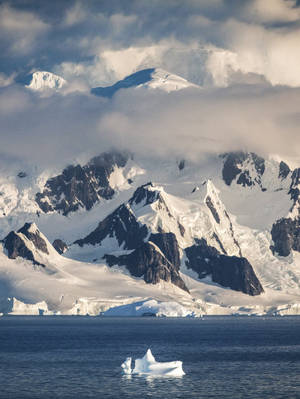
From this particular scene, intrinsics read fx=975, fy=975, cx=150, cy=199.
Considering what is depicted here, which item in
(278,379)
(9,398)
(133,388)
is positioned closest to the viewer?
(9,398)

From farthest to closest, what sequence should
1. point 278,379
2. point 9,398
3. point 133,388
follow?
point 278,379, point 133,388, point 9,398

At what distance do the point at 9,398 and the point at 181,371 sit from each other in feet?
144

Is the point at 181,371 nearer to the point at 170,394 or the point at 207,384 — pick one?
the point at 207,384

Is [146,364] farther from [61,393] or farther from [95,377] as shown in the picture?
[61,393]

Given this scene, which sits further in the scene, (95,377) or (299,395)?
(95,377)

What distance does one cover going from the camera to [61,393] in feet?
563

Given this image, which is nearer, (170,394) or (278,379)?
(170,394)

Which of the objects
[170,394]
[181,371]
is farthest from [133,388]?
[181,371]

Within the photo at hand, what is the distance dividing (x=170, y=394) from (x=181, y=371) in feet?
88.3

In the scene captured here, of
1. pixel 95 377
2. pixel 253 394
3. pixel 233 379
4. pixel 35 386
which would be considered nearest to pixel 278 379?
pixel 233 379

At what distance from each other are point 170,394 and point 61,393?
1918 cm

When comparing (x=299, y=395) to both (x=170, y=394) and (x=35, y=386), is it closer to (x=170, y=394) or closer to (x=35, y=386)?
(x=170, y=394)

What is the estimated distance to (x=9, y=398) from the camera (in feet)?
542

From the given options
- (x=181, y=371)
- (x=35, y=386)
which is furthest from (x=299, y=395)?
(x=35, y=386)
